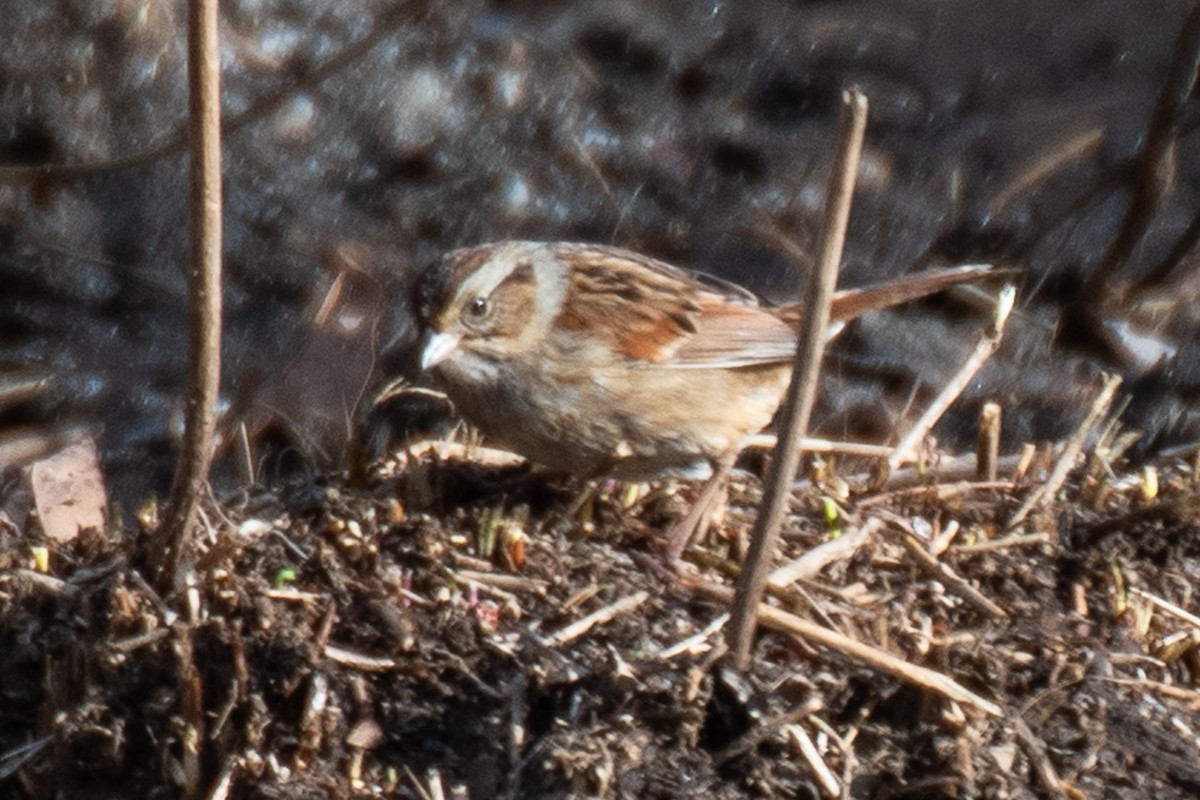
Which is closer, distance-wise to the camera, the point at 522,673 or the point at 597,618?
the point at 522,673

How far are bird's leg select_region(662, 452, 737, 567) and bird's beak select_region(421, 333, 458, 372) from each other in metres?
0.72

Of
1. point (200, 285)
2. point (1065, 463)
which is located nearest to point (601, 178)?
point (1065, 463)

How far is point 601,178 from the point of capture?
22.8 ft

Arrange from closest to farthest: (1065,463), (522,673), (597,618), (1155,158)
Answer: (522,673)
(597,618)
(1065,463)
(1155,158)

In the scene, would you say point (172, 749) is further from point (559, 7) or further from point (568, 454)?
point (559, 7)

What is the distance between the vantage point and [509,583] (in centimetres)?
388

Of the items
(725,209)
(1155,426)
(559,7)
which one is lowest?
(1155,426)

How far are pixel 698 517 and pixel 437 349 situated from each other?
2.88ft

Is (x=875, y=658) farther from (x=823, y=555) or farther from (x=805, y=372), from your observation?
(x=805, y=372)

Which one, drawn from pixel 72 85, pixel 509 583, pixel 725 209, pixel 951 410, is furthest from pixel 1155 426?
pixel 72 85

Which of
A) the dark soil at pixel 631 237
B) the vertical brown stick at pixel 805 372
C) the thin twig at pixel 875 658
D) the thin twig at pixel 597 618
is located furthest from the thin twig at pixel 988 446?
the vertical brown stick at pixel 805 372

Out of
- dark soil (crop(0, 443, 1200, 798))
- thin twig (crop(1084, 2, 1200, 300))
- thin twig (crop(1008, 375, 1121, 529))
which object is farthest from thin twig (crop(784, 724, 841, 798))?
thin twig (crop(1084, 2, 1200, 300))

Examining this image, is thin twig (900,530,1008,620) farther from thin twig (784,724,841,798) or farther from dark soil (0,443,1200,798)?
thin twig (784,724,841,798)

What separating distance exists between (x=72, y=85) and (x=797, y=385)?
430 cm
